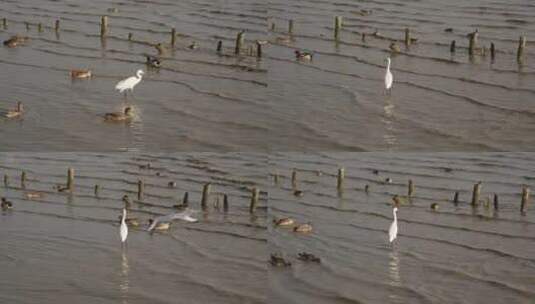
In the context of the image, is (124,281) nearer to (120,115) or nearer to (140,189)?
(140,189)

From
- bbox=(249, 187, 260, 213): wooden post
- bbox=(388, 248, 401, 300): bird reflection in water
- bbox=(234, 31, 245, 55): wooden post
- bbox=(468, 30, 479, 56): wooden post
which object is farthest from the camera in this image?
bbox=(468, 30, 479, 56): wooden post

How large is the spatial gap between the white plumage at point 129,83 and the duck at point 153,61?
0.14 meters

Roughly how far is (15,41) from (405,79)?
1.64 m

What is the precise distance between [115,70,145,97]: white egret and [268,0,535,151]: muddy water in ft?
1.75

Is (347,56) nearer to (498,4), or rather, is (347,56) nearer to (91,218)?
A: (498,4)

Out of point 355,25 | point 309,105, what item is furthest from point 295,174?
point 355,25

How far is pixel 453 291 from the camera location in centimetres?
482

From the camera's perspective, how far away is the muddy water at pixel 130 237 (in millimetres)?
4824

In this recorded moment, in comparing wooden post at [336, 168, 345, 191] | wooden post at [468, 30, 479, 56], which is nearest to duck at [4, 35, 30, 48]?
wooden post at [336, 168, 345, 191]

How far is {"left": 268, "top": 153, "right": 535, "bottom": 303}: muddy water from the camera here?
4.83 meters

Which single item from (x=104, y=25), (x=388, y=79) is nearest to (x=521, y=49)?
(x=388, y=79)

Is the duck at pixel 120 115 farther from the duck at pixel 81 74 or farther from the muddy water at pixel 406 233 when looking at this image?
the muddy water at pixel 406 233

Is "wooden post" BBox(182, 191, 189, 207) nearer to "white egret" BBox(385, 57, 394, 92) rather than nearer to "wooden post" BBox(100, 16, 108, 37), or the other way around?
"wooden post" BBox(100, 16, 108, 37)

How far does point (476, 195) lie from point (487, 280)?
1.19ft
